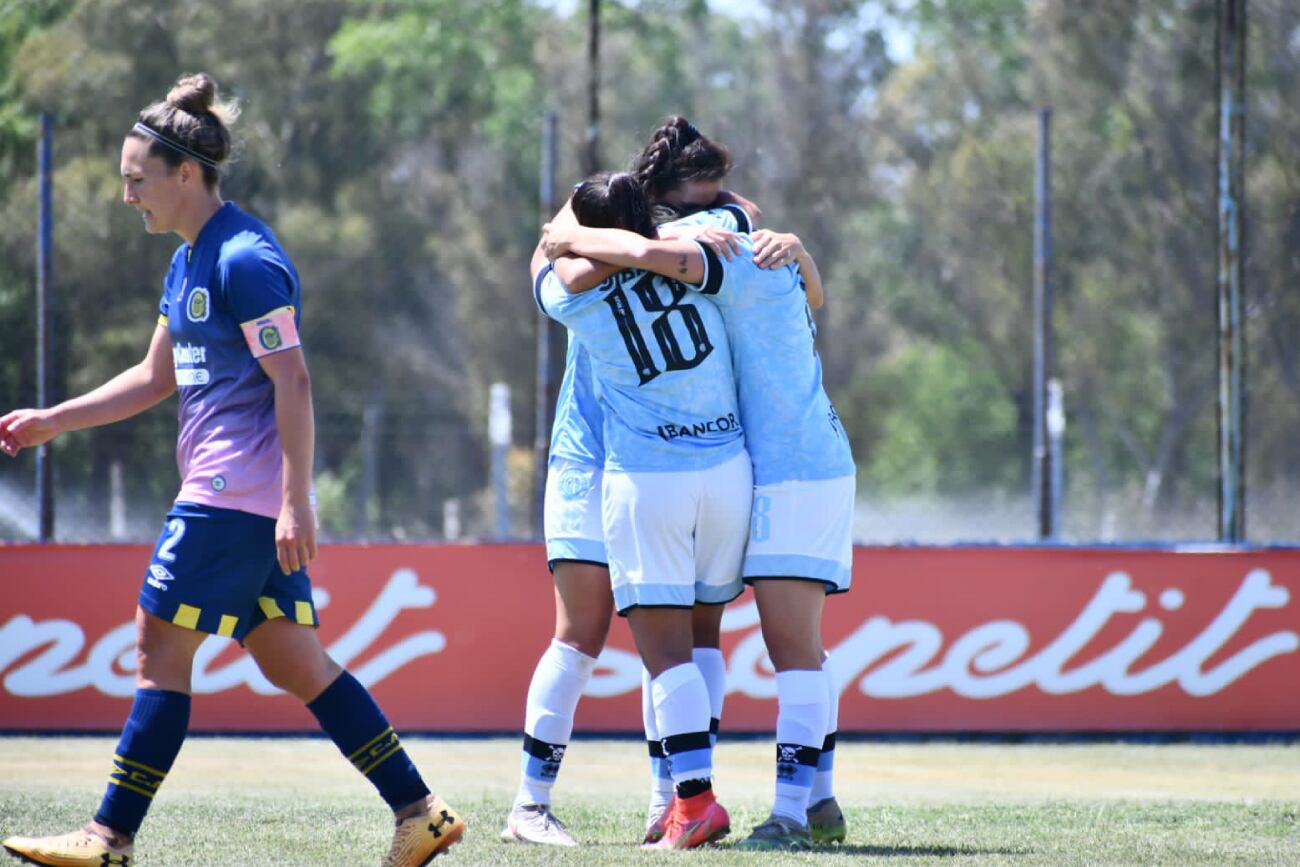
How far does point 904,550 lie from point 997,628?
0.60m

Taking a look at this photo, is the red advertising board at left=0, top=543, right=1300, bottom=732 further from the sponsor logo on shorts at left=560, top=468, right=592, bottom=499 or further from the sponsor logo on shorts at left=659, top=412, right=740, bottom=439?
the sponsor logo on shorts at left=659, top=412, right=740, bottom=439

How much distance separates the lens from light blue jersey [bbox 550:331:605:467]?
5.21m

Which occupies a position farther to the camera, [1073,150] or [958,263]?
[958,263]

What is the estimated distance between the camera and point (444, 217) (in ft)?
114

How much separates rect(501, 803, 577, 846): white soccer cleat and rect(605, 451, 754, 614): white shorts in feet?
2.05

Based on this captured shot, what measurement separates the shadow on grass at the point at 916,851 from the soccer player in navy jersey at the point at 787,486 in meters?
0.13

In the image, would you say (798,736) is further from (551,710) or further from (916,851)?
(551,710)

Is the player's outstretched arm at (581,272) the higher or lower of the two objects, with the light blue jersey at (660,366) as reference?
higher

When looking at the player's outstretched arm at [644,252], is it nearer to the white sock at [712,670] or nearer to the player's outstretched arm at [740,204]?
the player's outstretched arm at [740,204]

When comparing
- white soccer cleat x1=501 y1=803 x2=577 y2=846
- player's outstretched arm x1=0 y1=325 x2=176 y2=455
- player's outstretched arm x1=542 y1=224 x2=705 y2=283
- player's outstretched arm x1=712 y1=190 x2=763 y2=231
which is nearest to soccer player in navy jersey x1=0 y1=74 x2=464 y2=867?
player's outstretched arm x1=0 y1=325 x2=176 y2=455

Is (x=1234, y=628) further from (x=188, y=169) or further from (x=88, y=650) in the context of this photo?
(x=188, y=169)

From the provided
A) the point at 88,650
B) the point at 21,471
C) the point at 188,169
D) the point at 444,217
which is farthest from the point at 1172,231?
the point at 188,169

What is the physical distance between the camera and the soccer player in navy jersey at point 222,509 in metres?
4.22

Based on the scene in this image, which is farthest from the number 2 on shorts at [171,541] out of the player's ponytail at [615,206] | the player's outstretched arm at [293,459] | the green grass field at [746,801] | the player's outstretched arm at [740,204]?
the player's outstretched arm at [740,204]
